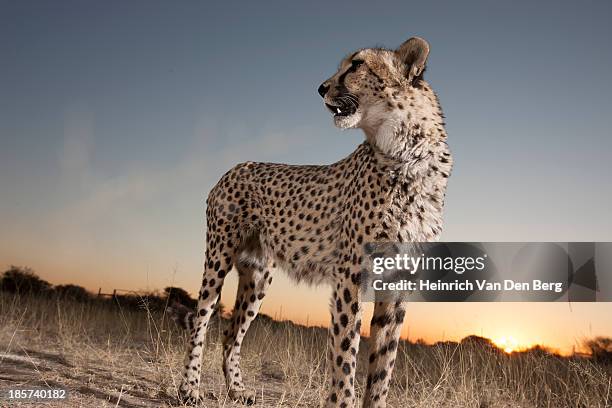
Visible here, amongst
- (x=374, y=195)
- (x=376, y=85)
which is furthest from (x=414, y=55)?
(x=374, y=195)

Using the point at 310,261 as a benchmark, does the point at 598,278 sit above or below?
above

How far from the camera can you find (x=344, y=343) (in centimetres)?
322

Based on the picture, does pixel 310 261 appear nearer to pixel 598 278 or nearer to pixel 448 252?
pixel 448 252

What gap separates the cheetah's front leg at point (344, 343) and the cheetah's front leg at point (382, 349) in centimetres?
19

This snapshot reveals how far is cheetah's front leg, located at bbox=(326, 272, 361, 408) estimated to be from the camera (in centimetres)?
A: 318

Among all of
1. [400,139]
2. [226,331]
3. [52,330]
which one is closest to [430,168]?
[400,139]

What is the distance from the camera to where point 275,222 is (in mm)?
4273

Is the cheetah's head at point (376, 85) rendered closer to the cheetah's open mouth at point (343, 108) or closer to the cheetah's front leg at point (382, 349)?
the cheetah's open mouth at point (343, 108)

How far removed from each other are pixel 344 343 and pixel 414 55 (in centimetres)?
161

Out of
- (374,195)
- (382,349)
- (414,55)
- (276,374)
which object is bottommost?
(276,374)

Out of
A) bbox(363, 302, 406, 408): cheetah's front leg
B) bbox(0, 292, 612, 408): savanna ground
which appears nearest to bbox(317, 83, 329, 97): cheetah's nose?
bbox(363, 302, 406, 408): cheetah's front leg

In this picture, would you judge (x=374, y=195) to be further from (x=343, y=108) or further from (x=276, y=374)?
(x=276, y=374)

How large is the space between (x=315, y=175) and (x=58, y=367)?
276cm

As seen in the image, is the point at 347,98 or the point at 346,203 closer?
the point at 347,98
